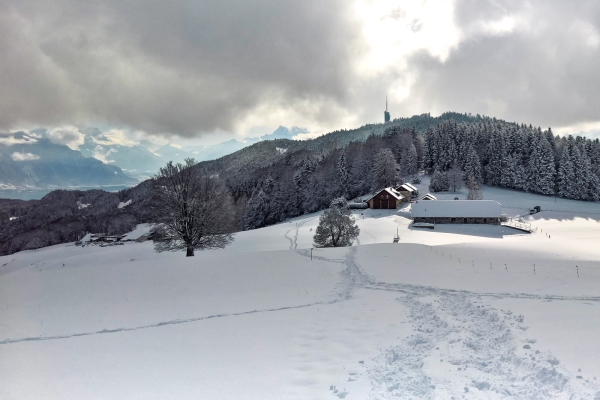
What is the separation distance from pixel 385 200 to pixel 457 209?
1591cm

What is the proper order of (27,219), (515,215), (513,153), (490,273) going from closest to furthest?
(490,273)
(515,215)
(513,153)
(27,219)

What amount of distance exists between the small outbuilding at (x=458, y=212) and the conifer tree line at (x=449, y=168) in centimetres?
1471

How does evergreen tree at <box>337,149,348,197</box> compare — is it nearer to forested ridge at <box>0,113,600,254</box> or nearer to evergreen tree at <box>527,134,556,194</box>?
forested ridge at <box>0,113,600,254</box>

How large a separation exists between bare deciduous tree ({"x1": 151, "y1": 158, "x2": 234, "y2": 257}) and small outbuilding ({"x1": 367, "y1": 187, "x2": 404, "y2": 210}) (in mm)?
50288

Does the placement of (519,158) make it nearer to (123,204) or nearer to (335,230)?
(335,230)

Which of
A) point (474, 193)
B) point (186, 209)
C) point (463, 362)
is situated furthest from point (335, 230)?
point (474, 193)

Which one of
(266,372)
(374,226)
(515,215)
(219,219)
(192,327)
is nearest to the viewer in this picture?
(266,372)

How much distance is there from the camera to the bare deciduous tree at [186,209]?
Answer: 25.2 meters

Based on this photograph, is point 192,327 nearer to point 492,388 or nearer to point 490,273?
point 492,388

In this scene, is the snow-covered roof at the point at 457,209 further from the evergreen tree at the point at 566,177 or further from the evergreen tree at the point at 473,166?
the evergreen tree at the point at 566,177

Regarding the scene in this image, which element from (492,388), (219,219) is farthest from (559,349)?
(219,219)

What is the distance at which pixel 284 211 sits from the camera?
296ft

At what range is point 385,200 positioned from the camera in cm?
7056

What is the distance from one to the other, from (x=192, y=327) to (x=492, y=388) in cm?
1004
